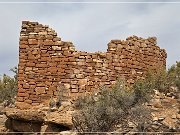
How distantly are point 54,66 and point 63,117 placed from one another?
7.83ft

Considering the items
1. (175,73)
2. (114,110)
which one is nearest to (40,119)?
(114,110)

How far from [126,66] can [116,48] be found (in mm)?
673

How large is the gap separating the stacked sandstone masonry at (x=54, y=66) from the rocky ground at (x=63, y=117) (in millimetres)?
667

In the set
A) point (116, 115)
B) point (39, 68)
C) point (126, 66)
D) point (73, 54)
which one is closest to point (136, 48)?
point (126, 66)

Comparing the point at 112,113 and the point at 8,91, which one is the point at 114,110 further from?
the point at 8,91

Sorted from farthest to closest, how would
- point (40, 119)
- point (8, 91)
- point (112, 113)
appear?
1. point (8, 91)
2. point (40, 119)
3. point (112, 113)

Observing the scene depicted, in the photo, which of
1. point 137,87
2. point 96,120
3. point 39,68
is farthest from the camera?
point 39,68

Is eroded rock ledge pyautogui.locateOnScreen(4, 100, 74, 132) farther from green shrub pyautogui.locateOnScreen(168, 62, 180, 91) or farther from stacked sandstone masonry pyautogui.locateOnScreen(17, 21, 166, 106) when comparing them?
green shrub pyautogui.locateOnScreen(168, 62, 180, 91)

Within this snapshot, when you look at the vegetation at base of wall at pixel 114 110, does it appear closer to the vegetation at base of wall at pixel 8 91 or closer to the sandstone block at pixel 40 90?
the sandstone block at pixel 40 90

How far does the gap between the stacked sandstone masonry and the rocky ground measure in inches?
26.2

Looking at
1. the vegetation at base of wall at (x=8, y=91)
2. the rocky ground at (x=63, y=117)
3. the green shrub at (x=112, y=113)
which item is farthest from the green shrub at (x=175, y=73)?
the vegetation at base of wall at (x=8, y=91)

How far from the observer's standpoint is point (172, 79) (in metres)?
13.6

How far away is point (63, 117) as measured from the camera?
1125cm

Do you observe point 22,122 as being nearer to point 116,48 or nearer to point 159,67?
point 116,48
